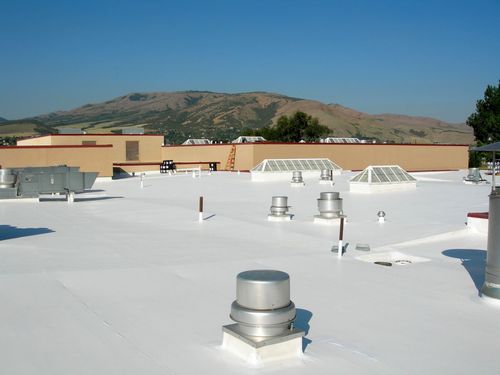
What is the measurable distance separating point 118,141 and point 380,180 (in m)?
38.5

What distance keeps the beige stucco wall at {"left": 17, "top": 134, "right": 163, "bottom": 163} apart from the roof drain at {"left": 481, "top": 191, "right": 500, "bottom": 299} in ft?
181

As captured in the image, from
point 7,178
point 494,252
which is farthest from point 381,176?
point 494,252

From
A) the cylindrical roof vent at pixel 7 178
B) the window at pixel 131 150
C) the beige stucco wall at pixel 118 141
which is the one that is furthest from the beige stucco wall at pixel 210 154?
the cylindrical roof vent at pixel 7 178

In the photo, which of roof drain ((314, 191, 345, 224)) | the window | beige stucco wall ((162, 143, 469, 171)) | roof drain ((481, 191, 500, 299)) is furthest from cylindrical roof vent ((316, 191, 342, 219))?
the window

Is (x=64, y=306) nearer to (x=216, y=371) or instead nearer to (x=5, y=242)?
(x=216, y=371)

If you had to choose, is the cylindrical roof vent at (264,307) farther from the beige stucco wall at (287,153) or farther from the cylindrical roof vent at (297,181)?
the beige stucco wall at (287,153)

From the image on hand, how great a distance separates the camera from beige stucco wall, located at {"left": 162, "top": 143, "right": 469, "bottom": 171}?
2227 inches

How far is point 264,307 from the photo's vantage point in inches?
249

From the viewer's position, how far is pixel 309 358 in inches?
253

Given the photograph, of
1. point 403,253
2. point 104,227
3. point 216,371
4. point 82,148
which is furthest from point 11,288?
point 82,148

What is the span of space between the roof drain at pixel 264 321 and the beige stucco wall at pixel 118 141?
55839mm

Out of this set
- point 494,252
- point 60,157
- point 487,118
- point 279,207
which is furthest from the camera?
point 487,118

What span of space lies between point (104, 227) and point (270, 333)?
1227 cm

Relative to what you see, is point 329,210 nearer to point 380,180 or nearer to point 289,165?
point 380,180
